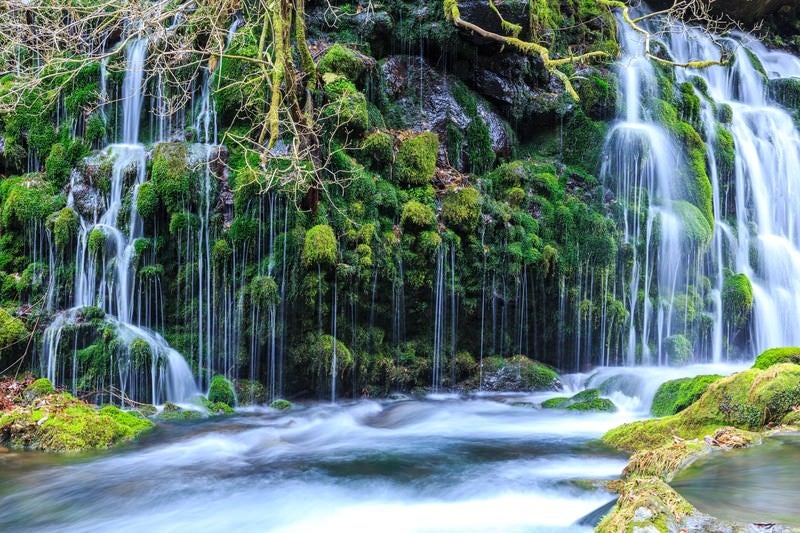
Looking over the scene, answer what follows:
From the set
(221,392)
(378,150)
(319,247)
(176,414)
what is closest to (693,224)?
(378,150)

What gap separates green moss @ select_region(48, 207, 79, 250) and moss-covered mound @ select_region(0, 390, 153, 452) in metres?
3.46

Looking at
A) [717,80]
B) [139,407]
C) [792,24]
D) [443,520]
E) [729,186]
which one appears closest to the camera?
[443,520]

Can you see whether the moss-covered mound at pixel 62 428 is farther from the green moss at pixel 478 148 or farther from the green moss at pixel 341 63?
the green moss at pixel 478 148

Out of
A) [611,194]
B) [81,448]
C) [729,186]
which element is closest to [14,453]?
[81,448]

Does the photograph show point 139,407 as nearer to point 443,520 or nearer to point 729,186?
point 443,520

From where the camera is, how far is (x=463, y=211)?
37.8 ft

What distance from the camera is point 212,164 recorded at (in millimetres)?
10648

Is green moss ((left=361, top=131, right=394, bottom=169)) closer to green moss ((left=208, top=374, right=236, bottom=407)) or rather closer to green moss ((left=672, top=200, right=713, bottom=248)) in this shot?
green moss ((left=208, top=374, right=236, bottom=407))

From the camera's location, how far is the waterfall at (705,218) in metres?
12.8

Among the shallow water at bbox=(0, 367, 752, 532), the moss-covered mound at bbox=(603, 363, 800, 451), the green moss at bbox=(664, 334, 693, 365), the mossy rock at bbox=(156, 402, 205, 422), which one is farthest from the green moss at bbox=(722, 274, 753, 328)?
the mossy rock at bbox=(156, 402, 205, 422)

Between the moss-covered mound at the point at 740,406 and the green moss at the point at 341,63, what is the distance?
8522 millimetres

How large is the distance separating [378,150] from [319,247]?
8.34 feet

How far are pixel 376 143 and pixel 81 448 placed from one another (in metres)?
6.95

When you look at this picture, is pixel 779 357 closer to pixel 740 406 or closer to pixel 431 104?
pixel 740 406
